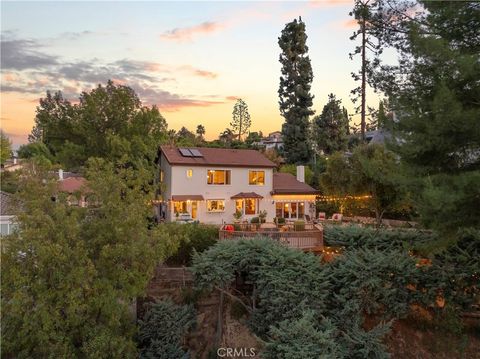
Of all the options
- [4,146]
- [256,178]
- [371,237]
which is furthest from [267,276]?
[4,146]

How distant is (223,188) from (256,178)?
9.23 feet

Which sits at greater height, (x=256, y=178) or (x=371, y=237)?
(x=256, y=178)

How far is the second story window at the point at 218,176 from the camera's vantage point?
2802 centimetres

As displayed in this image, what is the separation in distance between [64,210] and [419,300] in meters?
11.7

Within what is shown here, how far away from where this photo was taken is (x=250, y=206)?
95.7ft

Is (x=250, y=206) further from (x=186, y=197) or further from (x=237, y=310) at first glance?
(x=237, y=310)

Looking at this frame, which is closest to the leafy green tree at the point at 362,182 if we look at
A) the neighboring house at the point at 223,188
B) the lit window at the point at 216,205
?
the neighboring house at the point at 223,188

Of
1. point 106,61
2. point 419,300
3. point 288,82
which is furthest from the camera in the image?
point 288,82

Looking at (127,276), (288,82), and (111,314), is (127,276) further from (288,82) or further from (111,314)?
(288,82)

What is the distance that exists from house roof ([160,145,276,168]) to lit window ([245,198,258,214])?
2734 millimetres

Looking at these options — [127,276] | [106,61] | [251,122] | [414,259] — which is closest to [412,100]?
[414,259]

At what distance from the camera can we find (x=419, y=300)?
41.2ft

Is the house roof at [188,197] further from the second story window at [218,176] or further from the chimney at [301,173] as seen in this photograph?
the chimney at [301,173]

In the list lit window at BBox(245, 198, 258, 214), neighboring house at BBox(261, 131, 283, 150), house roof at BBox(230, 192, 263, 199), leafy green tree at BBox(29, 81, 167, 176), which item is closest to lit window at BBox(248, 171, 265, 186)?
house roof at BBox(230, 192, 263, 199)
